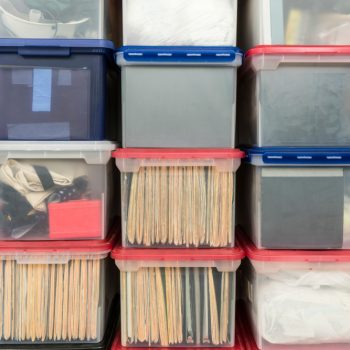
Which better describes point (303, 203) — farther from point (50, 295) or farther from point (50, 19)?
point (50, 19)

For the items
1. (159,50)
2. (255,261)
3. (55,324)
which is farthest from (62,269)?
(159,50)

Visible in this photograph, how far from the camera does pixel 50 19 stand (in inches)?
35.0

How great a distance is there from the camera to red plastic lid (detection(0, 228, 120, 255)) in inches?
34.9

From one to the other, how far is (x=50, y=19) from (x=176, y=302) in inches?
30.2

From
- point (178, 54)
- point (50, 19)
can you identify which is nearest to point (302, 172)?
point (178, 54)

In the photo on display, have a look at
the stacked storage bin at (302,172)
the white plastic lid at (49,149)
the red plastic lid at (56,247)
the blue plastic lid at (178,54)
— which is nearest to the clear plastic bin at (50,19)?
the blue plastic lid at (178,54)

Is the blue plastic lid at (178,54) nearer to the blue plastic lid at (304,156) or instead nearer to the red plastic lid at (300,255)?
the blue plastic lid at (304,156)

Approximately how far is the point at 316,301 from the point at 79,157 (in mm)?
677

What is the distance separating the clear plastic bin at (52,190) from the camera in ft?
2.91

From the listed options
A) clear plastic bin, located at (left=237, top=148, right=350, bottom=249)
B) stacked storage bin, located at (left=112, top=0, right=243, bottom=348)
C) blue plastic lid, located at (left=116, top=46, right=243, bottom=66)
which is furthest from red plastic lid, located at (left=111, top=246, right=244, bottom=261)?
blue plastic lid, located at (left=116, top=46, right=243, bottom=66)

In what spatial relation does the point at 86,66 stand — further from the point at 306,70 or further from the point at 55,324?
the point at 55,324

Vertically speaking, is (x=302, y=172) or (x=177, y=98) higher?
(x=177, y=98)

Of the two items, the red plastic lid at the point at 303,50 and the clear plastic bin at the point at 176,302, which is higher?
the red plastic lid at the point at 303,50

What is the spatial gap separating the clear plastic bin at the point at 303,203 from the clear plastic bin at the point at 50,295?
42 centimetres
